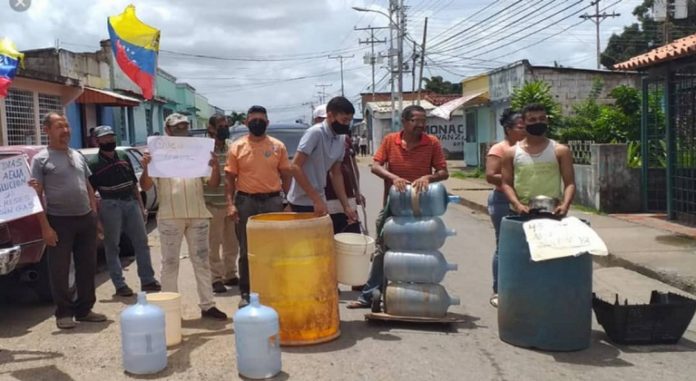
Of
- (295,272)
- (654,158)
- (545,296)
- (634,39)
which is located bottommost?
(545,296)

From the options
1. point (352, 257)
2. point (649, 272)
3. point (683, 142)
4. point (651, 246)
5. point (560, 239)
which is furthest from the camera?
point (683, 142)

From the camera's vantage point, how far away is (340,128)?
21.2 ft

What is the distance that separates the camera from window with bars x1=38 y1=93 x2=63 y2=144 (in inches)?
746

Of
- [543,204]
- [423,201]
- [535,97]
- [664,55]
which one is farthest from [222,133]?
[535,97]

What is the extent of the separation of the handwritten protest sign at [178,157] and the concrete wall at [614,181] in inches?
372

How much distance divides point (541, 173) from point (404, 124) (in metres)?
1.36

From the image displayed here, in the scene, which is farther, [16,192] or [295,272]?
[16,192]

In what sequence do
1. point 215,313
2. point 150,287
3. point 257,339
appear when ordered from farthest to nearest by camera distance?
point 150,287 < point 215,313 < point 257,339

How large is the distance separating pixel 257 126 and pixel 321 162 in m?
0.64

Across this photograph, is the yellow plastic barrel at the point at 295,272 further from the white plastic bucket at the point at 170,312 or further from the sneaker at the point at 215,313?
the sneaker at the point at 215,313

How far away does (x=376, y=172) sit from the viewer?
259 inches

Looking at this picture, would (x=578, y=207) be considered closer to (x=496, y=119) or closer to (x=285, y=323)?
(x=285, y=323)

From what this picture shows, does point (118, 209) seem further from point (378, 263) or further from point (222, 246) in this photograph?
point (378, 263)

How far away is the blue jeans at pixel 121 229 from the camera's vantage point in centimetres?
757
